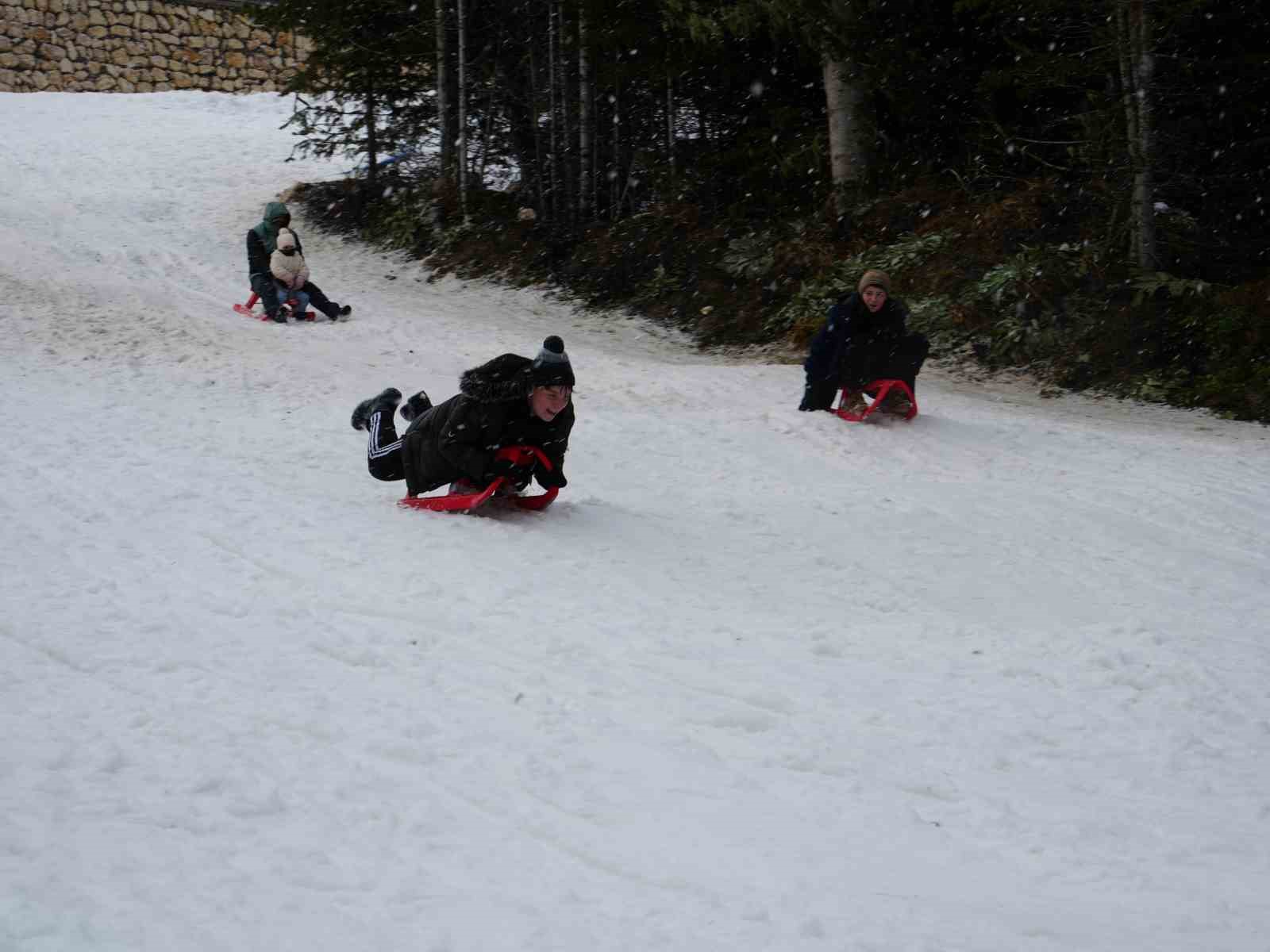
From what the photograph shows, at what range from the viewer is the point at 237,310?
13867 mm

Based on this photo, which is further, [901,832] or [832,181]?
[832,181]

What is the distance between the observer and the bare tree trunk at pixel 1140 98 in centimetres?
1077

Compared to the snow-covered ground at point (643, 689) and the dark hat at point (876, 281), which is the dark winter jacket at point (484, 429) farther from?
the dark hat at point (876, 281)

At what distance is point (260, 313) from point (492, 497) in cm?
888

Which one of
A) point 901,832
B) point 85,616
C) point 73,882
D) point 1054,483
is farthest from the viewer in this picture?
point 1054,483

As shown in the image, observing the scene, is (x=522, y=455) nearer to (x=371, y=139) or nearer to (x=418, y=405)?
(x=418, y=405)

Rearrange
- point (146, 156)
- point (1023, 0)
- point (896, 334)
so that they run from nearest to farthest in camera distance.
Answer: point (896, 334) < point (1023, 0) < point (146, 156)

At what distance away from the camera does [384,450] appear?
6691 mm

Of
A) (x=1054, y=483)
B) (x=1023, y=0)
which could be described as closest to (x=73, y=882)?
(x=1054, y=483)

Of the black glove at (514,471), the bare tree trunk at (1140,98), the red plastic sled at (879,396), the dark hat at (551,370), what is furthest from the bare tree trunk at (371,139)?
the dark hat at (551,370)

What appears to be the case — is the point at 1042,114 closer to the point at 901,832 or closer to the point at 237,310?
the point at 237,310

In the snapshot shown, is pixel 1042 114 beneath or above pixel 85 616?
above

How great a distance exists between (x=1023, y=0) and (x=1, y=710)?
38.5ft

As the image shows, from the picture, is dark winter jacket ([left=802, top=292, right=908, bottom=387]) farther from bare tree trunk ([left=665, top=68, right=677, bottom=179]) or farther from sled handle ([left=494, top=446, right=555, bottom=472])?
bare tree trunk ([left=665, top=68, right=677, bottom=179])
